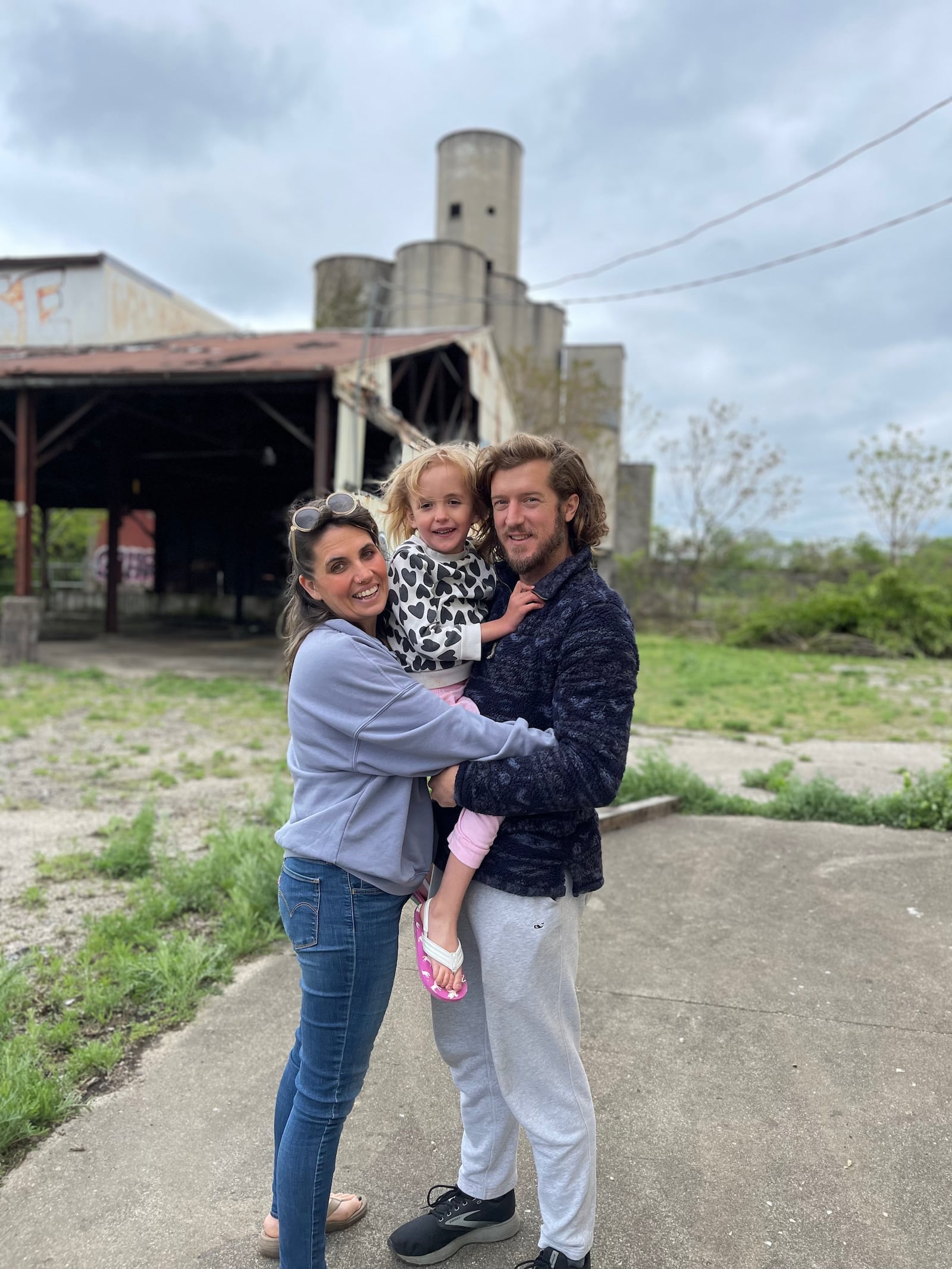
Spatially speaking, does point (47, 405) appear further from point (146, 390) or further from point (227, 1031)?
point (227, 1031)

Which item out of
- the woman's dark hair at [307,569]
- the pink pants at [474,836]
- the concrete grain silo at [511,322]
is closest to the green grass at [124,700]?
the woman's dark hair at [307,569]

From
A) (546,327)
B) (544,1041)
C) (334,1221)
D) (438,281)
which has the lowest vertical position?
(334,1221)

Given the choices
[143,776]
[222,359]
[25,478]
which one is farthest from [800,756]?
[25,478]

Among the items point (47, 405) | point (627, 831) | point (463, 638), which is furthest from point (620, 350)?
point (463, 638)

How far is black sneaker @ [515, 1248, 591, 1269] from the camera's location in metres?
1.83

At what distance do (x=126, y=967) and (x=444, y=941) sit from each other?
83.4 inches

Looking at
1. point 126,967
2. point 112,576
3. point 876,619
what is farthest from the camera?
point 112,576

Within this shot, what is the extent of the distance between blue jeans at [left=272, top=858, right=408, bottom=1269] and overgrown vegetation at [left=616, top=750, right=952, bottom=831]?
12.5 ft

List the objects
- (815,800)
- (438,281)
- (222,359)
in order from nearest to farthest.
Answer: (815,800) < (222,359) < (438,281)

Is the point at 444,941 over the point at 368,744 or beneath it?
beneath

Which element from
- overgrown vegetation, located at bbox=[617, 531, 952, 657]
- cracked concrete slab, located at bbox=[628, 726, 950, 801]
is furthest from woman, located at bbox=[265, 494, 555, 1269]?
overgrown vegetation, located at bbox=[617, 531, 952, 657]

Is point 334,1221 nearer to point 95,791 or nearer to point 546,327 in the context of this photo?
point 95,791

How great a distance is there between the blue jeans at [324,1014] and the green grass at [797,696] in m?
7.79

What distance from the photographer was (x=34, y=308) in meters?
22.4
